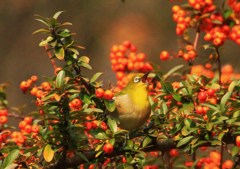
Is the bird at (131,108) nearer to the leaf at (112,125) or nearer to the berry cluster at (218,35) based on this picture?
the leaf at (112,125)

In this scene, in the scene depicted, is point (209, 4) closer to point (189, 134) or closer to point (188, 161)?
point (188, 161)

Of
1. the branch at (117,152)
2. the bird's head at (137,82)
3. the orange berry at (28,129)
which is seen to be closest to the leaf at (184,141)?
the branch at (117,152)

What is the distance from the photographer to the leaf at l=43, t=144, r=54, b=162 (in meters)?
2.58

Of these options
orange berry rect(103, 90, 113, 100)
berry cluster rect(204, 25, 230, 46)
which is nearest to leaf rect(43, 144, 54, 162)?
orange berry rect(103, 90, 113, 100)

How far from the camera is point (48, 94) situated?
→ 261 centimetres

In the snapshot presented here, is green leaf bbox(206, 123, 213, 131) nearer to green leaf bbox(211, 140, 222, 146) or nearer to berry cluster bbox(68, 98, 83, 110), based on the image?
green leaf bbox(211, 140, 222, 146)

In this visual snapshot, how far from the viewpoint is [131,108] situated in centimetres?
286

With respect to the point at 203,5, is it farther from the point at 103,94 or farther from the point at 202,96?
the point at 103,94

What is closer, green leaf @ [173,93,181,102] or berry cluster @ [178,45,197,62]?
green leaf @ [173,93,181,102]

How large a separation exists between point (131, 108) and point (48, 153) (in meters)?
0.49

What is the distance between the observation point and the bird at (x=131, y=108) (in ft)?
9.23

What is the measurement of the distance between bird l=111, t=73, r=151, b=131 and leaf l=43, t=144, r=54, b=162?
352 millimetres

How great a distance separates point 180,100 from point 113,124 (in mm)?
375

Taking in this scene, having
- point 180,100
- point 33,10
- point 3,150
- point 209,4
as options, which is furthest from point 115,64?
point 33,10
